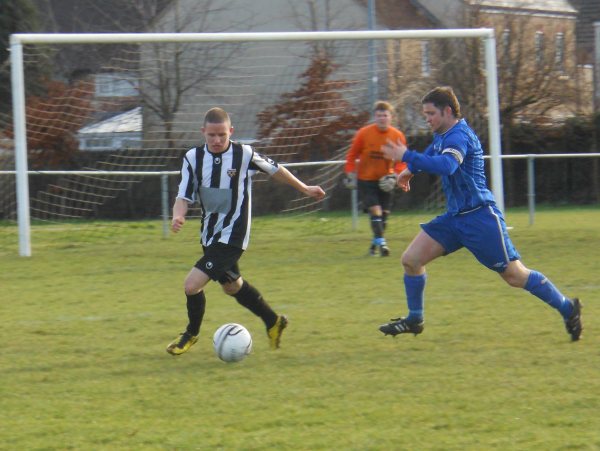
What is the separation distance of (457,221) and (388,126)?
5147 millimetres

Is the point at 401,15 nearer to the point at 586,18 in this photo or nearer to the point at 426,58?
the point at 586,18

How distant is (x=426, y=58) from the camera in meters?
15.3

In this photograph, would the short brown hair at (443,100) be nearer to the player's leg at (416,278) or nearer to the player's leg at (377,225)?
the player's leg at (416,278)

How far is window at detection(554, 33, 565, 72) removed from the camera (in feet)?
74.8

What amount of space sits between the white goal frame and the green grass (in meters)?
1.37

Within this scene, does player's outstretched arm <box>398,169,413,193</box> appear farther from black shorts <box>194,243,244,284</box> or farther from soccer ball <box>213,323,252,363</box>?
soccer ball <box>213,323,252,363</box>

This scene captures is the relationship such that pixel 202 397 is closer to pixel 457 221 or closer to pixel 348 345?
pixel 348 345

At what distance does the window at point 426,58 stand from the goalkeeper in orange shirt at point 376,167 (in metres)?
3.86

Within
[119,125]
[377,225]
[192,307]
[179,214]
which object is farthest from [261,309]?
[119,125]

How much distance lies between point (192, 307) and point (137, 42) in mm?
6796

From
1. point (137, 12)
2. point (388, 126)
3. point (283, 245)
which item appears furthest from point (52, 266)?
point (137, 12)

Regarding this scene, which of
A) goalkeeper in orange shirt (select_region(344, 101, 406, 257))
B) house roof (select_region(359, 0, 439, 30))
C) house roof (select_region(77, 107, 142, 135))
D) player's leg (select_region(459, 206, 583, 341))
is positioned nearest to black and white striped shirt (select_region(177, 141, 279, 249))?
player's leg (select_region(459, 206, 583, 341))

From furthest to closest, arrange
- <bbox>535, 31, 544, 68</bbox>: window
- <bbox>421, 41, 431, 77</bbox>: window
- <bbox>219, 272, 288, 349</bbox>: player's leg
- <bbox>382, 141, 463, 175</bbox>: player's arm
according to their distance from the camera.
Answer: <bbox>535, 31, 544, 68</bbox>: window, <bbox>421, 41, 431, 77</bbox>: window, <bbox>219, 272, 288, 349</bbox>: player's leg, <bbox>382, 141, 463, 175</bbox>: player's arm

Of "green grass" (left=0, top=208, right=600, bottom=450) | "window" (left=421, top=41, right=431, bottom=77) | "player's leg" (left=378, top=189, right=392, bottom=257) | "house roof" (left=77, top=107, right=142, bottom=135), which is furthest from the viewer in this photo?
"window" (left=421, top=41, right=431, bottom=77)
